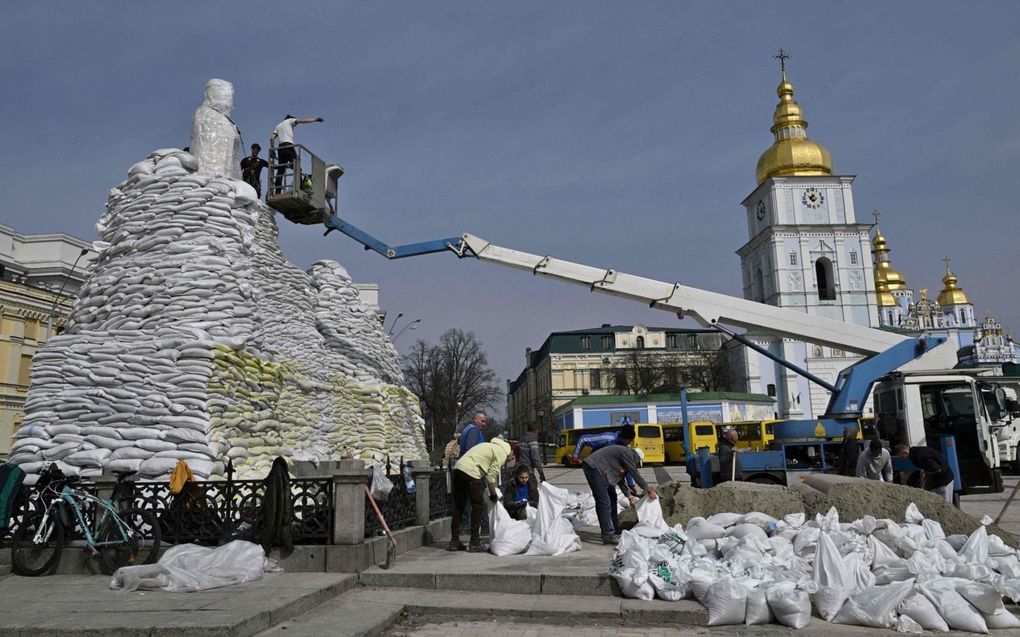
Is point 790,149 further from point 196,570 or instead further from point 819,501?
point 196,570

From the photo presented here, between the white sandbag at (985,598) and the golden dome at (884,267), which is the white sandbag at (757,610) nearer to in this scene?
the white sandbag at (985,598)

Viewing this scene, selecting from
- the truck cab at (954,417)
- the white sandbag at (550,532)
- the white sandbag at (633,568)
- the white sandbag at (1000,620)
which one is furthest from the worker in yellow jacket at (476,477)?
the truck cab at (954,417)

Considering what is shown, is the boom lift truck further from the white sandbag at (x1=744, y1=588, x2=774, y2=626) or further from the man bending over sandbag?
the white sandbag at (x1=744, y1=588, x2=774, y2=626)

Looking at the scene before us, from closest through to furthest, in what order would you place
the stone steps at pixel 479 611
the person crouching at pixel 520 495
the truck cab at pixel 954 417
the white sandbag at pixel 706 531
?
1. the stone steps at pixel 479 611
2. the white sandbag at pixel 706 531
3. the person crouching at pixel 520 495
4. the truck cab at pixel 954 417

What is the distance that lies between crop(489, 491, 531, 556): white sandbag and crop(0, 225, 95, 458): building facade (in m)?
24.1

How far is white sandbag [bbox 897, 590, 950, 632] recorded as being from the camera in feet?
16.7

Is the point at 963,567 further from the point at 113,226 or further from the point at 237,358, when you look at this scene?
the point at 113,226

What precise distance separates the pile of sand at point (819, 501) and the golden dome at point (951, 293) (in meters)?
84.0

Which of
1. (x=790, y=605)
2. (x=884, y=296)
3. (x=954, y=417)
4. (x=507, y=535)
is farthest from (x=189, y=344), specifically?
(x=884, y=296)

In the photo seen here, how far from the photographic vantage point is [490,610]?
228 inches

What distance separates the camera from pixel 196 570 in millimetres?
6250

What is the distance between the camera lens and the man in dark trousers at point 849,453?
11.1 meters

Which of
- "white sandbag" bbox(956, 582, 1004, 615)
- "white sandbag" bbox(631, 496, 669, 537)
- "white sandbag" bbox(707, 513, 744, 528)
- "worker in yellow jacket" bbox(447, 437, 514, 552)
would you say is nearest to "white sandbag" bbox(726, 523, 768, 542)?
"white sandbag" bbox(707, 513, 744, 528)

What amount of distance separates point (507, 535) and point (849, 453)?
6.15 metres
